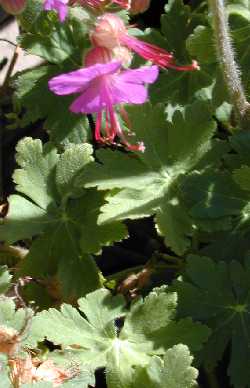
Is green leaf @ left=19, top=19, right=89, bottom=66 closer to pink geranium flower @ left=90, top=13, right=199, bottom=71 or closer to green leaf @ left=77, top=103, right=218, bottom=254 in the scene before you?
green leaf @ left=77, top=103, right=218, bottom=254

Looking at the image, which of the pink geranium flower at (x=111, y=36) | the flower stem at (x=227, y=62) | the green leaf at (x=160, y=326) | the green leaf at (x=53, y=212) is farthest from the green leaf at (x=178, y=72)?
the green leaf at (x=160, y=326)

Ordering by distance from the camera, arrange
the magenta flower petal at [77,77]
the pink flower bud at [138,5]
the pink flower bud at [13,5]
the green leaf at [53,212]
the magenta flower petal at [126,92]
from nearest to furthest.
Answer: the magenta flower petal at [77,77] → the magenta flower petal at [126,92] → the pink flower bud at [13,5] → the pink flower bud at [138,5] → the green leaf at [53,212]

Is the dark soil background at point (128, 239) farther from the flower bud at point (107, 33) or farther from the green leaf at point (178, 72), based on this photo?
the flower bud at point (107, 33)

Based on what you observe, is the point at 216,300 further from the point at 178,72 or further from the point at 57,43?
the point at 57,43

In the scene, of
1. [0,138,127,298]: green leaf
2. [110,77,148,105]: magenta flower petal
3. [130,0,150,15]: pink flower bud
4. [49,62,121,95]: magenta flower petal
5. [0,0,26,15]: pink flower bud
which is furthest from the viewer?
[0,138,127,298]: green leaf

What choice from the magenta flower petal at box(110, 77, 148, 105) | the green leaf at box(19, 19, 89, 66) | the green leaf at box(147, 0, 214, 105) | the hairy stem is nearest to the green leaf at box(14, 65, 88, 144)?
the green leaf at box(19, 19, 89, 66)
